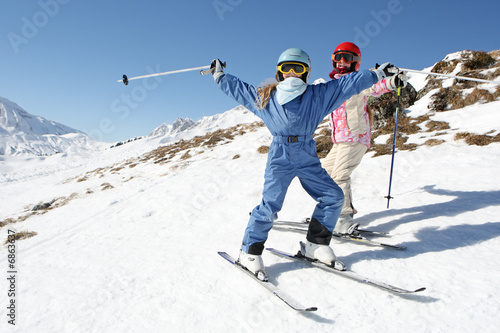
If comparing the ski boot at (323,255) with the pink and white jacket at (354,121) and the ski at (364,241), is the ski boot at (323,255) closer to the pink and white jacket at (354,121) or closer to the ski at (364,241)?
the ski at (364,241)

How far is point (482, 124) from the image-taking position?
8453 millimetres

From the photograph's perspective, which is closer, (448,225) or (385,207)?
(448,225)

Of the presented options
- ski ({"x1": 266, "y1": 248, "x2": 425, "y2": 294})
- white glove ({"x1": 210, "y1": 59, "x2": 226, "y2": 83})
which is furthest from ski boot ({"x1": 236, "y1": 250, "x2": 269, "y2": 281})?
white glove ({"x1": 210, "y1": 59, "x2": 226, "y2": 83})

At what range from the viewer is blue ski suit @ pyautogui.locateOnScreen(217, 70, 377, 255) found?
120 inches

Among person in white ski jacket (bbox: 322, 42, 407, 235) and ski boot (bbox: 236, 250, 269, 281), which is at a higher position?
person in white ski jacket (bbox: 322, 42, 407, 235)

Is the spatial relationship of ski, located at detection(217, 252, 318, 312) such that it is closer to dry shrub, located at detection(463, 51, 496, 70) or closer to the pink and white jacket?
the pink and white jacket

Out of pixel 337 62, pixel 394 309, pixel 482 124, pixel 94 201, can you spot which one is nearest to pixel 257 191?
pixel 337 62

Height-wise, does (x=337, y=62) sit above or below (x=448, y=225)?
above

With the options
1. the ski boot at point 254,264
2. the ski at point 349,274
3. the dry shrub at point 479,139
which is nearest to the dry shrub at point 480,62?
the dry shrub at point 479,139

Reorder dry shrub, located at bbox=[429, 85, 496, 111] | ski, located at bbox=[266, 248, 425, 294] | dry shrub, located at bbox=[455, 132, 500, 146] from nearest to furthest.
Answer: ski, located at bbox=[266, 248, 425, 294] < dry shrub, located at bbox=[455, 132, 500, 146] < dry shrub, located at bbox=[429, 85, 496, 111]

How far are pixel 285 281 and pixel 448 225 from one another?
2.82 m

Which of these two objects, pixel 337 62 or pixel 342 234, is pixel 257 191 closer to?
pixel 342 234

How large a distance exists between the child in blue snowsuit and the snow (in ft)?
1.62

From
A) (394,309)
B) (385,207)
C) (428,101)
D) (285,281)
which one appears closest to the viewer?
(394,309)
